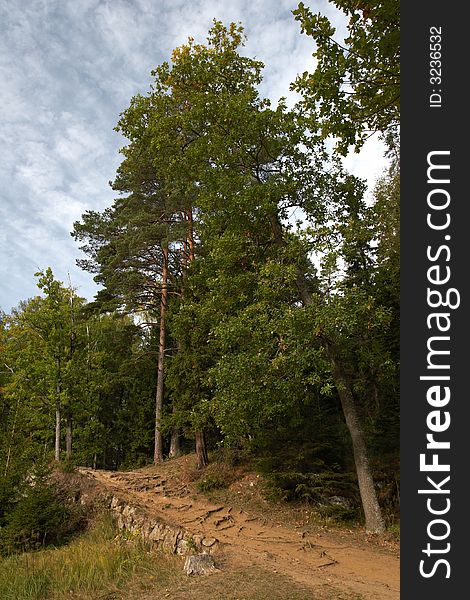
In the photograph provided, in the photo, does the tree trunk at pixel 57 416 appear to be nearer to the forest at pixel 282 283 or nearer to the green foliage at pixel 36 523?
the forest at pixel 282 283

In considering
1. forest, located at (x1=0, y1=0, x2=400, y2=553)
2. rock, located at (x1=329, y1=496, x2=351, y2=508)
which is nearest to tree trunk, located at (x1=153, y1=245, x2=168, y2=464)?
forest, located at (x1=0, y1=0, x2=400, y2=553)

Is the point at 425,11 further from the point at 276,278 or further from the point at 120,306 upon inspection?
the point at 120,306

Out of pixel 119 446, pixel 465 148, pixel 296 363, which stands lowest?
pixel 119 446

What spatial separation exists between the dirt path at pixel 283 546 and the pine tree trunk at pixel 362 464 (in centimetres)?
58

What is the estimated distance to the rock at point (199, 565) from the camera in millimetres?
6934

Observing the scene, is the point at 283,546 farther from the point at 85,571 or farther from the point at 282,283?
the point at 282,283

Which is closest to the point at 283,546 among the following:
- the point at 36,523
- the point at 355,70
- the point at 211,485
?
the point at 211,485

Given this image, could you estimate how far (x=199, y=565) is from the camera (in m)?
7.04

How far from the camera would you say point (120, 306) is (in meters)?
19.9

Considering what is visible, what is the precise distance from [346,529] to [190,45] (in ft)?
46.3

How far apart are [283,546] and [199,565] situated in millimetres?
2554

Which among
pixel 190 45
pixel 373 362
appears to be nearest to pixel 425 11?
pixel 373 362

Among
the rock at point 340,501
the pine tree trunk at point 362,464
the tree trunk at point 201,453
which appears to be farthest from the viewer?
the tree trunk at point 201,453

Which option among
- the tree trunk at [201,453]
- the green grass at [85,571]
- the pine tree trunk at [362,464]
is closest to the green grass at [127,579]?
the green grass at [85,571]
